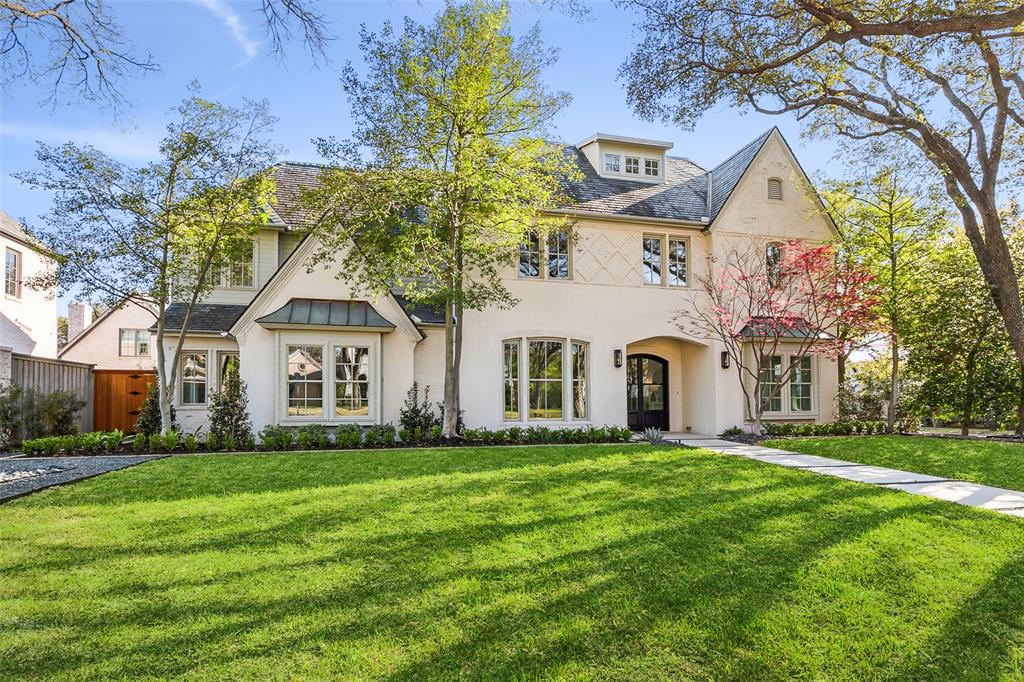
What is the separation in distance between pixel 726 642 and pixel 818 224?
53.1 feet

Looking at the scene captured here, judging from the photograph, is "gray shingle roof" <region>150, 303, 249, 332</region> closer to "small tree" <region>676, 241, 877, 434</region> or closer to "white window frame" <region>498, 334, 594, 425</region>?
"white window frame" <region>498, 334, 594, 425</region>

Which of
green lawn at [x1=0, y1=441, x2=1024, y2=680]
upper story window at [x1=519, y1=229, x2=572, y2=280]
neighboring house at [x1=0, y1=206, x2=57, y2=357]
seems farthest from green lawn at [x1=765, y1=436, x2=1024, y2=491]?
neighboring house at [x1=0, y1=206, x2=57, y2=357]

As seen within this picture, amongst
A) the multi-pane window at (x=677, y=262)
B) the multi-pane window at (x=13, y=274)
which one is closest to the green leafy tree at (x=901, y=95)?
the multi-pane window at (x=677, y=262)

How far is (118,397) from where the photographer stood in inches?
679

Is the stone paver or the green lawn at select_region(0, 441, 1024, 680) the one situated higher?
the stone paver

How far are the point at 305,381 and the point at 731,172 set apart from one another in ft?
41.2

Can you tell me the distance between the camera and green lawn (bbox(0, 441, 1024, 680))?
3.42 m

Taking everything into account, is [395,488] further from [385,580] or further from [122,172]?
[122,172]

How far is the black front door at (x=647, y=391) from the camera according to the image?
1741 centimetres

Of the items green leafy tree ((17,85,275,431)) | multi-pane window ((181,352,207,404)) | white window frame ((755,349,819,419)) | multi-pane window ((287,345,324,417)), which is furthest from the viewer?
white window frame ((755,349,819,419))

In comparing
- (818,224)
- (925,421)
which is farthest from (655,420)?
(925,421)

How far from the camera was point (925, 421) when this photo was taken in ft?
70.1

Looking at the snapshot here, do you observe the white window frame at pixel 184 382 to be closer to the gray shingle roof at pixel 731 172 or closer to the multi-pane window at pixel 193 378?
the multi-pane window at pixel 193 378

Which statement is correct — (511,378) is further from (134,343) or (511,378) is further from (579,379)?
(134,343)
